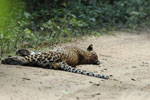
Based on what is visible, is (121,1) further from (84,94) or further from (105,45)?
(84,94)

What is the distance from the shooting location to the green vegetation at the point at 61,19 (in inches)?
386

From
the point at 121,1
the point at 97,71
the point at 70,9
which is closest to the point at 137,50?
the point at 97,71

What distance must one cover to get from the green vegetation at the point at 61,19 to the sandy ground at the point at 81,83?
2.22 meters

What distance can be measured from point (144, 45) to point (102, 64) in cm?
346

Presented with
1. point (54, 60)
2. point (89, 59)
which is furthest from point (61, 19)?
point (54, 60)

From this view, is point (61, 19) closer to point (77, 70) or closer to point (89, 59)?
point (89, 59)

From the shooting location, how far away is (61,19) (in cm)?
1168

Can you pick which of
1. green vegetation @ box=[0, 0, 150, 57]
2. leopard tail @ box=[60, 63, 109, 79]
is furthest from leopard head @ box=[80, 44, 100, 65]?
green vegetation @ box=[0, 0, 150, 57]

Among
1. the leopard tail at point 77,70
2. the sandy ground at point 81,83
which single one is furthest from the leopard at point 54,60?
the sandy ground at point 81,83

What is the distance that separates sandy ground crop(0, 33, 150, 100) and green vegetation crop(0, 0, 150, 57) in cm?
222

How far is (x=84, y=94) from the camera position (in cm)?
563

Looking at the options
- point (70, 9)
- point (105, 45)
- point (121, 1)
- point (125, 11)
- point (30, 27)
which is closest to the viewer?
point (105, 45)

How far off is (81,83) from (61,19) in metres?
5.71

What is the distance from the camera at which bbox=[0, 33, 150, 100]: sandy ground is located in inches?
212
